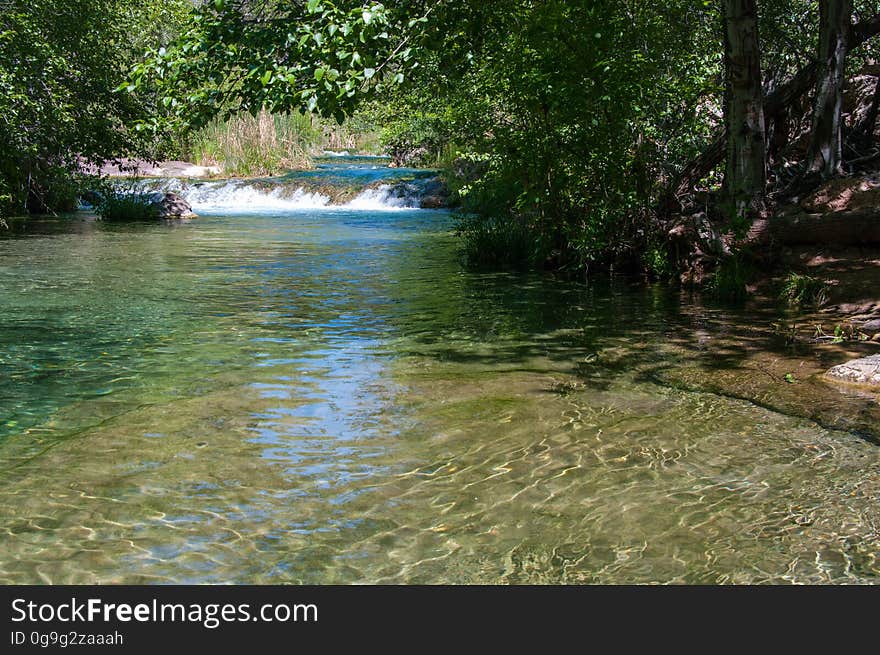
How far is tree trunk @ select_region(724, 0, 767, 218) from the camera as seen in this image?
10273 millimetres

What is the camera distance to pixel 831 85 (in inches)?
420

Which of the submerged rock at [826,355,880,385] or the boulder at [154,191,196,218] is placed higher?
the boulder at [154,191,196,218]

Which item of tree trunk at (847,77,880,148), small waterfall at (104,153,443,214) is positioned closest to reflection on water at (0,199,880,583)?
tree trunk at (847,77,880,148)

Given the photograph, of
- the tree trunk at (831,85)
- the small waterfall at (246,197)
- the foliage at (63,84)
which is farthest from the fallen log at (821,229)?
the small waterfall at (246,197)

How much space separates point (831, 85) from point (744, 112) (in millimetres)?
1129

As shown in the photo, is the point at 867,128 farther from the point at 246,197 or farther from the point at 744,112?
the point at 246,197

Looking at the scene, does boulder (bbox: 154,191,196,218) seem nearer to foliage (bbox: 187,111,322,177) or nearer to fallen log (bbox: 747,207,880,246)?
foliage (bbox: 187,111,322,177)

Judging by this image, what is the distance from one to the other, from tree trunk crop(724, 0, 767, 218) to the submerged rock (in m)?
4.18

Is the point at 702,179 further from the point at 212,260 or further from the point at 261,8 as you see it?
the point at 212,260

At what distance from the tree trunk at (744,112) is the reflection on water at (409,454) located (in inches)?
73.4

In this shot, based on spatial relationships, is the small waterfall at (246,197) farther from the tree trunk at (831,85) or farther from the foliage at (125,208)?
the tree trunk at (831,85)

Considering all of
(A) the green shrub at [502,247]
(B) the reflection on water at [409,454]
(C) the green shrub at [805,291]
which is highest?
(A) the green shrub at [502,247]

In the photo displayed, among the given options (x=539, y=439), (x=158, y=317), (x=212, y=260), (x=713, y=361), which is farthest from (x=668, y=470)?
(x=212, y=260)

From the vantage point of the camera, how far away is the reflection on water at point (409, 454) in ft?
13.1
